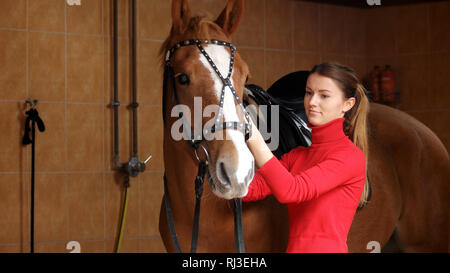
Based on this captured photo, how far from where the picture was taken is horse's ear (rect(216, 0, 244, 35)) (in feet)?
3.89

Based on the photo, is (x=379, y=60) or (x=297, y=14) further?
(x=379, y=60)

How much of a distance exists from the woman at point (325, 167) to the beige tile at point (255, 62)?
195 centimetres

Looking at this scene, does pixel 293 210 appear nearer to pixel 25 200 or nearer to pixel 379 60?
pixel 25 200

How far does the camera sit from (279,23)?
10.2 feet

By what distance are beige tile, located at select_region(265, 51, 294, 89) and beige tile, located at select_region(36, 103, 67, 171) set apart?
4.41 ft

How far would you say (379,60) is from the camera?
3.41m

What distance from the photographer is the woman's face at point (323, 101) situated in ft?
3.27

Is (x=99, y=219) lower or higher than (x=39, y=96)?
lower

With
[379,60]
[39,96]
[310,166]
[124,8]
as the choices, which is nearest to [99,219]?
[39,96]

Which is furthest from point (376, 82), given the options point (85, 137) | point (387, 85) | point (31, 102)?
point (31, 102)

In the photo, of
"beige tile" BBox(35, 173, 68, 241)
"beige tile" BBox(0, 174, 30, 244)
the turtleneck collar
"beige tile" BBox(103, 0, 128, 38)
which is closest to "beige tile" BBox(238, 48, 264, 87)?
"beige tile" BBox(103, 0, 128, 38)

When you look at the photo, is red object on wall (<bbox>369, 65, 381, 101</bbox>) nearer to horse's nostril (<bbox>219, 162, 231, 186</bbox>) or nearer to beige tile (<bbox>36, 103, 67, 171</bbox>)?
beige tile (<bbox>36, 103, 67, 171</bbox>)

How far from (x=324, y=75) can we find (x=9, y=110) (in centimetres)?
200
